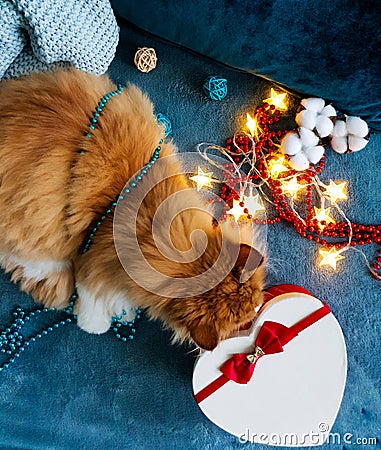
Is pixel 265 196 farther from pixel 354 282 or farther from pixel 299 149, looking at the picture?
pixel 354 282

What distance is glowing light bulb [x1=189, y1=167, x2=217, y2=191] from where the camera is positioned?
1360mm

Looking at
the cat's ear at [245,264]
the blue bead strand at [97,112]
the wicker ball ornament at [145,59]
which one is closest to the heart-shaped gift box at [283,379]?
the cat's ear at [245,264]

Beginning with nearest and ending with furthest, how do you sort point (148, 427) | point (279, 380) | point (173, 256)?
point (173, 256), point (279, 380), point (148, 427)

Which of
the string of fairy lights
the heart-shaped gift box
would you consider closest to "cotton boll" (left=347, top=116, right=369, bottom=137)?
the string of fairy lights

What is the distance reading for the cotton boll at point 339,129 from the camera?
53.3 inches

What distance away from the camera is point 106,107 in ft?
3.56

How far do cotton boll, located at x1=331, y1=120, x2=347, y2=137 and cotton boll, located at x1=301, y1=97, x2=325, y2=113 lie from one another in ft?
0.20

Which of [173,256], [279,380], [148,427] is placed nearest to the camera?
[173,256]

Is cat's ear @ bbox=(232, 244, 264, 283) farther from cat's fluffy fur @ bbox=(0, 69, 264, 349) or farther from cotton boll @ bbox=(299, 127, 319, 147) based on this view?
cotton boll @ bbox=(299, 127, 319, 147)

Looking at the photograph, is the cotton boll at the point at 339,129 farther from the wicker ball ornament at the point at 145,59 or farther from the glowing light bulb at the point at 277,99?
the wicker ball ornament at the point at 145,59

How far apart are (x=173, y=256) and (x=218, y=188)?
1.55 ft

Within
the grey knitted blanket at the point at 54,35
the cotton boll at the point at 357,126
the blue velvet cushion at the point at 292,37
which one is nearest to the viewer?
the grey knitted blanket at the point at 54,35

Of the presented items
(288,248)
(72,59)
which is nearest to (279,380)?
(288,248)

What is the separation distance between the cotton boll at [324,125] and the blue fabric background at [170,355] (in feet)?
0.36
